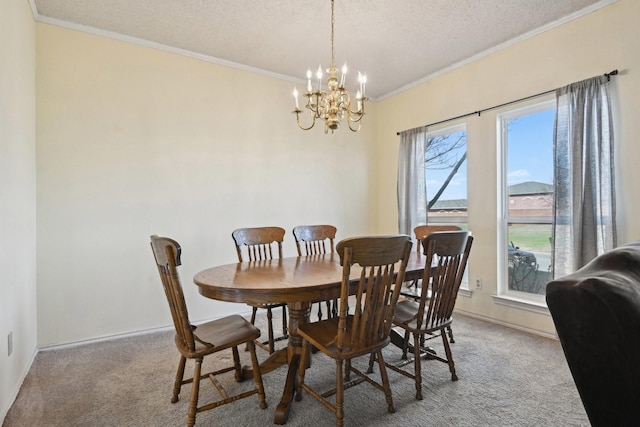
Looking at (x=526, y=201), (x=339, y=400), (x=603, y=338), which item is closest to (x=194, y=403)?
(x=339, y=400)

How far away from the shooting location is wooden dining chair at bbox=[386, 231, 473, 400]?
1.91m

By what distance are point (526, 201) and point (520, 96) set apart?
3.24ft

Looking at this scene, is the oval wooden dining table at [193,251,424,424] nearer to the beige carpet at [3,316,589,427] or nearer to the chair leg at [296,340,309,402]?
the chair leg at [296,340,309,402]

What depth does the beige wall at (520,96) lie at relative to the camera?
2498mm

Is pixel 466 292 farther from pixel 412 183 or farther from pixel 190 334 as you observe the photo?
pixel 190 334

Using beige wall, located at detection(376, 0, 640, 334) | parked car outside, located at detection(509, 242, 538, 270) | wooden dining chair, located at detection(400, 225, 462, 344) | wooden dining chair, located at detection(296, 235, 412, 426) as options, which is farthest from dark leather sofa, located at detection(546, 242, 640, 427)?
parked car outside, located at detection(509, 242, 538, 270)

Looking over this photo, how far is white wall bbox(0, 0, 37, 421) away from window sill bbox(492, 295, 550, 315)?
3758 millimetres

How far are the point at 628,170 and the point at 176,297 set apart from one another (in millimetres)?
3216

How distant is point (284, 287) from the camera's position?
1671 mm

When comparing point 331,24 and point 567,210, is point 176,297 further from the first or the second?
point 567,210

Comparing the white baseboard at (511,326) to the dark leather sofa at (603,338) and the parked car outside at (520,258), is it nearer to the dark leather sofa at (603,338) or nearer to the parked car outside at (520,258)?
the parked car outside at (520,258)

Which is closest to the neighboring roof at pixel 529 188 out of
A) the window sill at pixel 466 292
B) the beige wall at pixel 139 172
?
the window sill at pixel 466 292

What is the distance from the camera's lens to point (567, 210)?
2.73 metres

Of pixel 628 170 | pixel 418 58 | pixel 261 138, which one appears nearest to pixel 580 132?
pixel 628 170
